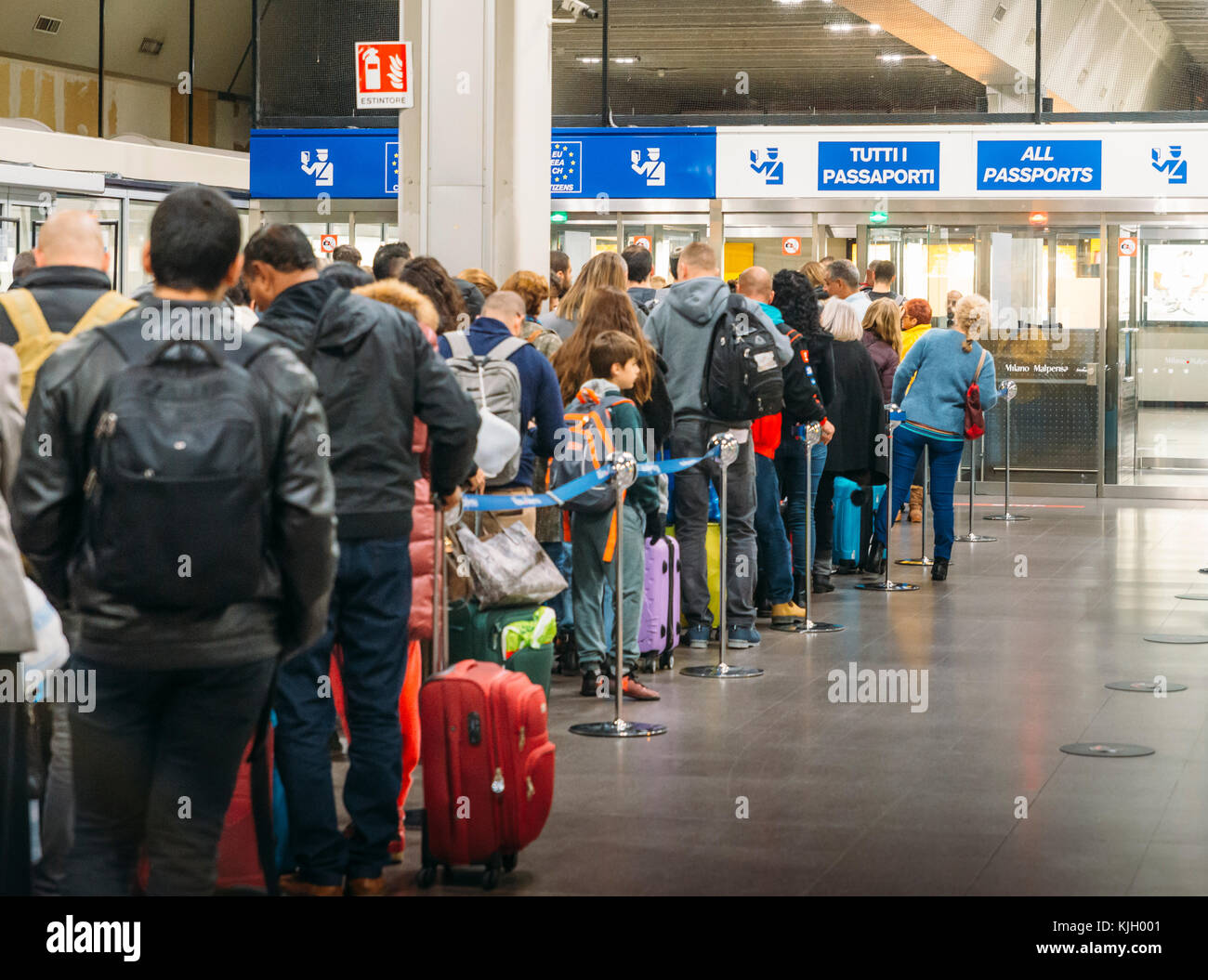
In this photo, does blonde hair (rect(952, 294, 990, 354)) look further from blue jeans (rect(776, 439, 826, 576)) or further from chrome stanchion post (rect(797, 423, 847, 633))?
chrome stanchion post (rect(797, 423, 847, 633))

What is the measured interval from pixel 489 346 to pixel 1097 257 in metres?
10.9

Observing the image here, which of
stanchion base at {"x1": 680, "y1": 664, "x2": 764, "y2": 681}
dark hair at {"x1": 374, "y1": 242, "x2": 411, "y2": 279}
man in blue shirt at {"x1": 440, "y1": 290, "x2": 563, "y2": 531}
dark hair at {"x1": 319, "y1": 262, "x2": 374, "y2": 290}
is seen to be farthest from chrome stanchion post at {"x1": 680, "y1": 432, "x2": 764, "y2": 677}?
dark hair at {"x1": 319, "y1": 262, "x2": 374, "y2": 290}

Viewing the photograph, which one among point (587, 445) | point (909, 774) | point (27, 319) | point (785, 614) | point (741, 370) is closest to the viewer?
point (27, 319)

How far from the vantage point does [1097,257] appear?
16062mm

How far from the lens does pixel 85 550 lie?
10.9 feet

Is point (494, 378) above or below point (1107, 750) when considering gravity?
above

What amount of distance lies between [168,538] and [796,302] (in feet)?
21.8

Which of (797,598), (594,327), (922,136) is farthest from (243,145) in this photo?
(594,327)

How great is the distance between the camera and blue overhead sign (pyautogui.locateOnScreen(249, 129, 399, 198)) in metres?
16.8

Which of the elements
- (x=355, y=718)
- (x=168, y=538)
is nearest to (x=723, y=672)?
(x=355, y=718)

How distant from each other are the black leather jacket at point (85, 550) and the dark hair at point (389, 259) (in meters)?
4.32

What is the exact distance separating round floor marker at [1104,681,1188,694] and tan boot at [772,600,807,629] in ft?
6.85

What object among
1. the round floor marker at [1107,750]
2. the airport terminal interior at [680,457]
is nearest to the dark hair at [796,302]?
the airport terminal interior at [680,457]

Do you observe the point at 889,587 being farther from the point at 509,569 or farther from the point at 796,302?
the point at 509,569
